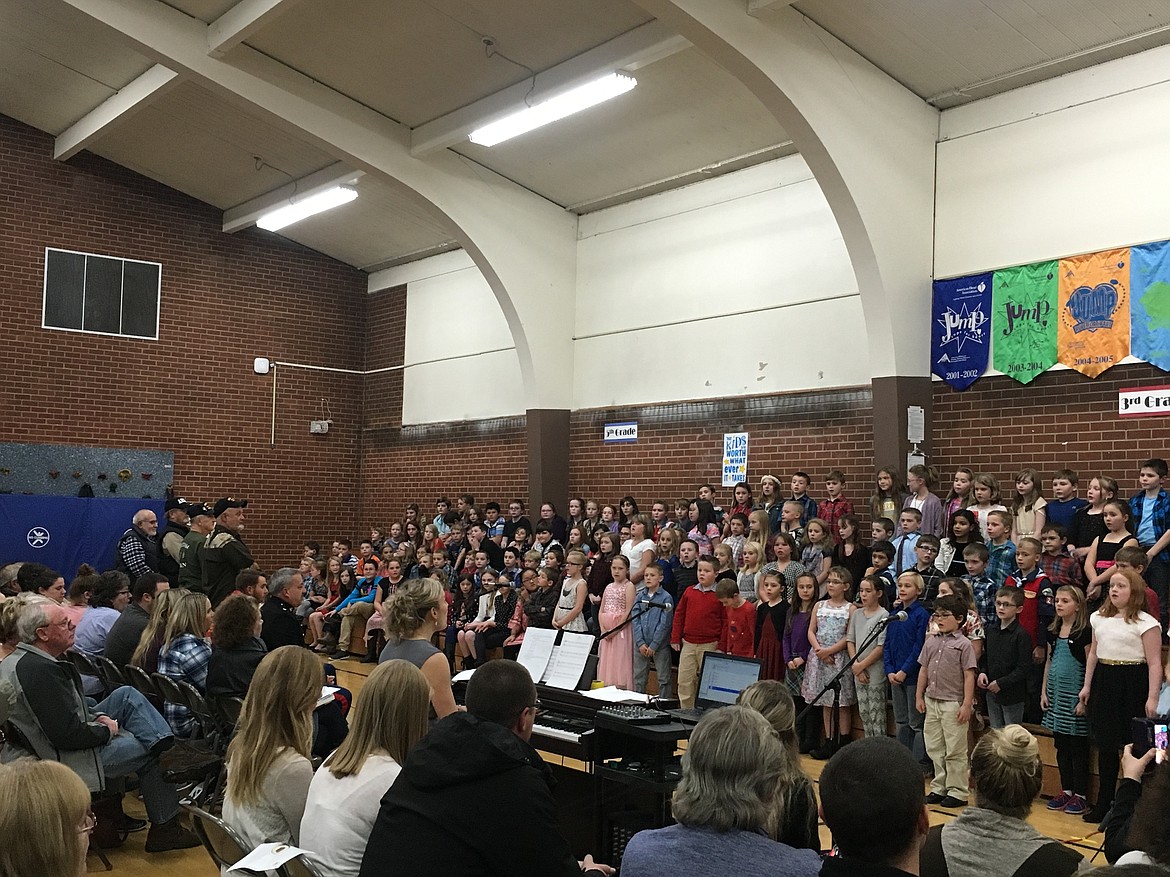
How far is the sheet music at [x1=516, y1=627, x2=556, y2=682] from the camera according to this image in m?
5.20

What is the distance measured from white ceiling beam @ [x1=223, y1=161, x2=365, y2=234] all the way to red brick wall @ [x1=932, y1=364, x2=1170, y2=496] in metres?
6.99

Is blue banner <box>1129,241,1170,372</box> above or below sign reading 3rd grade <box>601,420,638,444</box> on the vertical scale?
above

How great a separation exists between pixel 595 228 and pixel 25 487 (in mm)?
7800

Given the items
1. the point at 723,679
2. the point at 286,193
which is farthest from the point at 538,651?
the point at 286,193

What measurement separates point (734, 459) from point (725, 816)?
8873mm

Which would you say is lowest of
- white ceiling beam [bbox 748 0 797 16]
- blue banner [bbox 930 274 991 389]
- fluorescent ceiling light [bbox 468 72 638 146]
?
blue banner [bbox 930 274 991 389]

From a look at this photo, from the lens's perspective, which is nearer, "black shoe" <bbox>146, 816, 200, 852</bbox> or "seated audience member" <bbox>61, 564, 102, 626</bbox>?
"black shoe" <bbox>146, 816, 200, 852</bbox>

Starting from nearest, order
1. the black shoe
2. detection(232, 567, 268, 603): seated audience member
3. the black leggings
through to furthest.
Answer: the black shoe
detection(232, 567, 268, 603): seated audience member
the black leggings

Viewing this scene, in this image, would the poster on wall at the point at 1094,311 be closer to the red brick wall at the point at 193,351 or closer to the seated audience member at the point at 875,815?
the seated audience member at the point at 875,815

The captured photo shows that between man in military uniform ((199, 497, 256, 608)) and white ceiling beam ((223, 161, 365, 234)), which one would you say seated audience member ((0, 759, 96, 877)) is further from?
white ceiling beam ((223, 161, 365, 234))

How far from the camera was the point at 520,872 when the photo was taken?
250cm

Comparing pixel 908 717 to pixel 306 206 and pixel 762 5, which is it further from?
pixel 306 206

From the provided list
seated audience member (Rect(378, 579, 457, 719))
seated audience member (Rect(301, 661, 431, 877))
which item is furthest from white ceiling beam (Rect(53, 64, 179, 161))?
seated audience member (Rect(301, 661, 431, 877))

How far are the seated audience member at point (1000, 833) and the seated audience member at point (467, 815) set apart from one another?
897 millimetres
